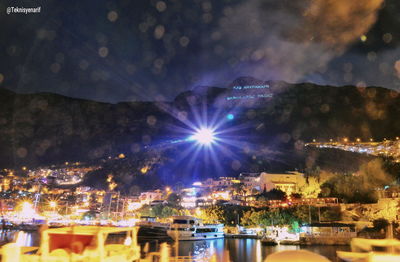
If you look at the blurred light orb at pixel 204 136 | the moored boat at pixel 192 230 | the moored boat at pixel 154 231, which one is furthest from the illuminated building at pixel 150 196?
the blurred light orb at pixel 204 136

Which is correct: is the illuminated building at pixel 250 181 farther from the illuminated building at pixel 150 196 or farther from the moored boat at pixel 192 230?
the moored boat at pixel 192 230

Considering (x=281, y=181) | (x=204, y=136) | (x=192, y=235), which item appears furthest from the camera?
(x=204, y=136)

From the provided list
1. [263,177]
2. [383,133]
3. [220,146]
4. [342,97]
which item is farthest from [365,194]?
[342,97]

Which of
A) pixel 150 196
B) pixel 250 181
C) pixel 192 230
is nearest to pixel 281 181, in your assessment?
pixel 250 181

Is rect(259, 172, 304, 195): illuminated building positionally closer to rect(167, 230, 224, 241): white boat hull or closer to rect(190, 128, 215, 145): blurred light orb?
rect(167, 230, 224, 241): white boat hull

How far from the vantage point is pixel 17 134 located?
187 m

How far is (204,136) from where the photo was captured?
548 feet

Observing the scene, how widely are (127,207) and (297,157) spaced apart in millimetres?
63665

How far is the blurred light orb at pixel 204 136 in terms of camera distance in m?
159

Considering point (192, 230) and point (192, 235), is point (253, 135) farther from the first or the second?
point (192, 235)

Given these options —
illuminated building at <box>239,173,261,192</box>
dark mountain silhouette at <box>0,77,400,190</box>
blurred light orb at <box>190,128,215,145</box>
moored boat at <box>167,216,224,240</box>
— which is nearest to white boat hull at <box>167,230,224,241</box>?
moored boat at <box>167,216,224,240</box>

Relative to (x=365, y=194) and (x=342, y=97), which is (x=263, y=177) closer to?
(x=365, y=194)

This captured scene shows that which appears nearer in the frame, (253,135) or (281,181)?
(281,181)

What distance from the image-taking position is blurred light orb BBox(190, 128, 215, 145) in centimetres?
15900
